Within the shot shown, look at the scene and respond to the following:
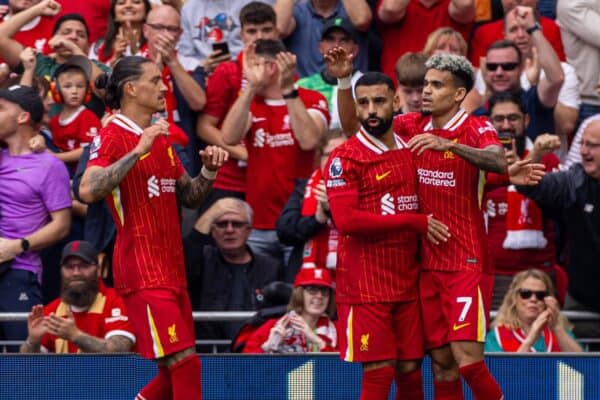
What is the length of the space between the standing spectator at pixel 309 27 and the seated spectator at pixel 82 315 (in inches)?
122

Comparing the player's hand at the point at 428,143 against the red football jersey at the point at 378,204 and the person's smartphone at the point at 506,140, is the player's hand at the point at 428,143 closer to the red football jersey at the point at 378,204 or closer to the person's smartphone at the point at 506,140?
the red football jersey at the point at 378,204

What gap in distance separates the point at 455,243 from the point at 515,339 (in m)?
2.00

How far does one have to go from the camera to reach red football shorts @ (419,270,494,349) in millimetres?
9172

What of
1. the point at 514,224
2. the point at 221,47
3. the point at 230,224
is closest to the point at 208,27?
the point at 221,47

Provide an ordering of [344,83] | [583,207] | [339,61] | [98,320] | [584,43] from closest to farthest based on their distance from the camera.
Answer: [339,61] < [344,83] < [98,320] < [583,207] < [584,43]

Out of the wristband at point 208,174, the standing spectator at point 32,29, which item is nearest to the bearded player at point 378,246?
the wristband at point 208,174

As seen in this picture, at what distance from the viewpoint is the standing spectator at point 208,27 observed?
1338 centimetres

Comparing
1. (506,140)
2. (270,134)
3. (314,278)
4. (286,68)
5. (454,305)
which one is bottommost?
(454,305)

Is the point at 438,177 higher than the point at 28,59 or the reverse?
the reverse

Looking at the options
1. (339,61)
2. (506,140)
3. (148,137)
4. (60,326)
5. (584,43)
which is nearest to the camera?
(148,137)

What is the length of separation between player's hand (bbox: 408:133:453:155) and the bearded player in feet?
1.20

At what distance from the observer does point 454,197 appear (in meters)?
9.32

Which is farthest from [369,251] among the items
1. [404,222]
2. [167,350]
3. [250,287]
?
[250,287]

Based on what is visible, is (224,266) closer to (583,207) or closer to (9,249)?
(9,249)
